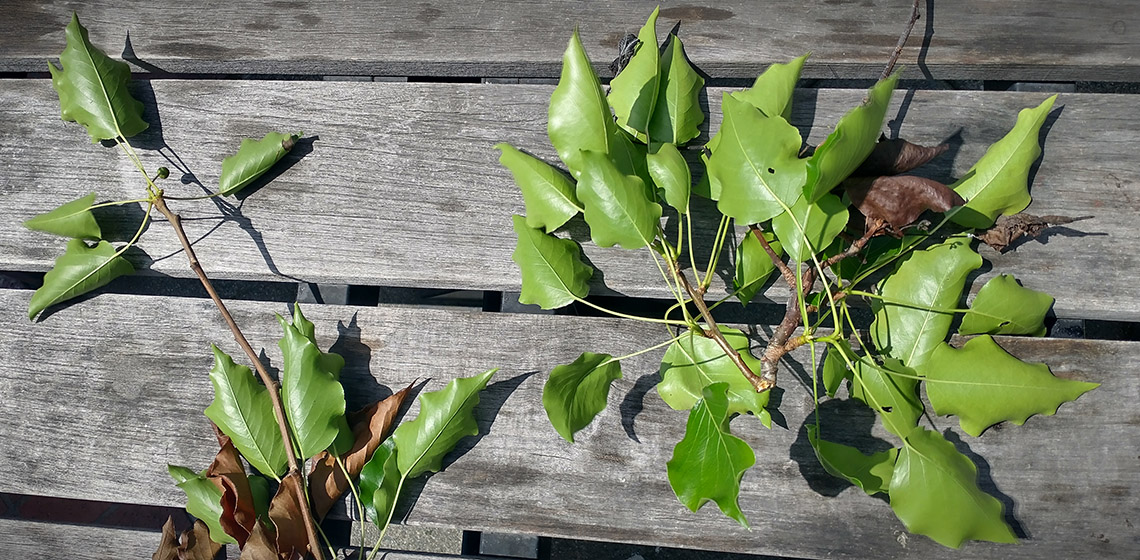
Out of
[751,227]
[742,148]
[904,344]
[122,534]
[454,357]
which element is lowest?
[122,534]

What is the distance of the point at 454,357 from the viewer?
872mm

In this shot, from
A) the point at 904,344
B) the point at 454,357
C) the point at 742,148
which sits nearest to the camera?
the point at 742,148

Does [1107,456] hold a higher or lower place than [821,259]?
lower

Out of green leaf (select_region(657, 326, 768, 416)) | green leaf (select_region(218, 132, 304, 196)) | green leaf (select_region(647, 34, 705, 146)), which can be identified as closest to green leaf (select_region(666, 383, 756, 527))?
green leaf (select_region(657, 326, 768, 416))

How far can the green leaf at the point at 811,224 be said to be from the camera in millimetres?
691

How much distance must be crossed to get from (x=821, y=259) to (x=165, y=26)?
96cm

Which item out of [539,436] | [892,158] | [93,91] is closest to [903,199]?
[892,158]

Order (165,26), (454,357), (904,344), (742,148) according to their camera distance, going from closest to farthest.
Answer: (742,148) < (904,344) < (454,357) < (165,26)

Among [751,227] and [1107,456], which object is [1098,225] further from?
[751,227]

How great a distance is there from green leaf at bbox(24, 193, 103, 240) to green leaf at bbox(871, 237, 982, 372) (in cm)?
99

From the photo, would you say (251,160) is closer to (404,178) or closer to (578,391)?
(404,178)

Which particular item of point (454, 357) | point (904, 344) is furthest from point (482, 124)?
point (904, 344)

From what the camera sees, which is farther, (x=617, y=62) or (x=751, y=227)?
(x=617, y=62)

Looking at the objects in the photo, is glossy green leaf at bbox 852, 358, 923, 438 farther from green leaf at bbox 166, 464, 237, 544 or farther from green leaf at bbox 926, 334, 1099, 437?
green leaf at bbox 166, 464, 237, 544
